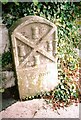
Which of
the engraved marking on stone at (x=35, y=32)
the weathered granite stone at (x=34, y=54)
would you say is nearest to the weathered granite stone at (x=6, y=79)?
the weathered granite stone at (x=34, y=54)

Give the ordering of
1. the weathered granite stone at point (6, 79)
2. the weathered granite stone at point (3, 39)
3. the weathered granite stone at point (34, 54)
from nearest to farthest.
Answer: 1. the weathered granite stone at point (34, 54)
2. the weathered granite stone at point (6, 79)
3. the weathered granite stone at point (3, 39)

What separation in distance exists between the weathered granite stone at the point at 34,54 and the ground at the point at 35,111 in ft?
0.66

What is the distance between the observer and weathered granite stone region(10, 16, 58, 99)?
3.83 meters

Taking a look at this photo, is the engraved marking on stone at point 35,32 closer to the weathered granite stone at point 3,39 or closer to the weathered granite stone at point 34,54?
the weathered granite stone at point 34,54

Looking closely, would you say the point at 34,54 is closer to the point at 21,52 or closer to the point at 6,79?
the point at 21,52

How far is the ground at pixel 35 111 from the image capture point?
12.8 feet

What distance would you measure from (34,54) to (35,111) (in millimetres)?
993

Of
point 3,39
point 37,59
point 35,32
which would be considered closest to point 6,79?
point 37,59

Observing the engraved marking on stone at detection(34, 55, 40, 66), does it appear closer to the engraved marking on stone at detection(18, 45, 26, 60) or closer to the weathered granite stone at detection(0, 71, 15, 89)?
the engraved marking on stone at detection(18, 45, 26, 60)

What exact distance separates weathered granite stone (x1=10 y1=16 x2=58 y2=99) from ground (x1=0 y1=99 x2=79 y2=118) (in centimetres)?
20

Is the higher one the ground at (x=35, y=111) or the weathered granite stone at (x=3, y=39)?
the weathered granite stone at (x=3, y=39)

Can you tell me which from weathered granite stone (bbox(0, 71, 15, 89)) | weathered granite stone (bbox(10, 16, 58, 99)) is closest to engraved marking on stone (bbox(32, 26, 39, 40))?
weathered granite stone (bbox(10, 16, 58, 99))

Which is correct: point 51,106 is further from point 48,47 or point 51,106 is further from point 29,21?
point 29,21

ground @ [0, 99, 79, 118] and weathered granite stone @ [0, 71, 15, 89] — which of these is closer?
ground @ [0, 99, 79, 118]
